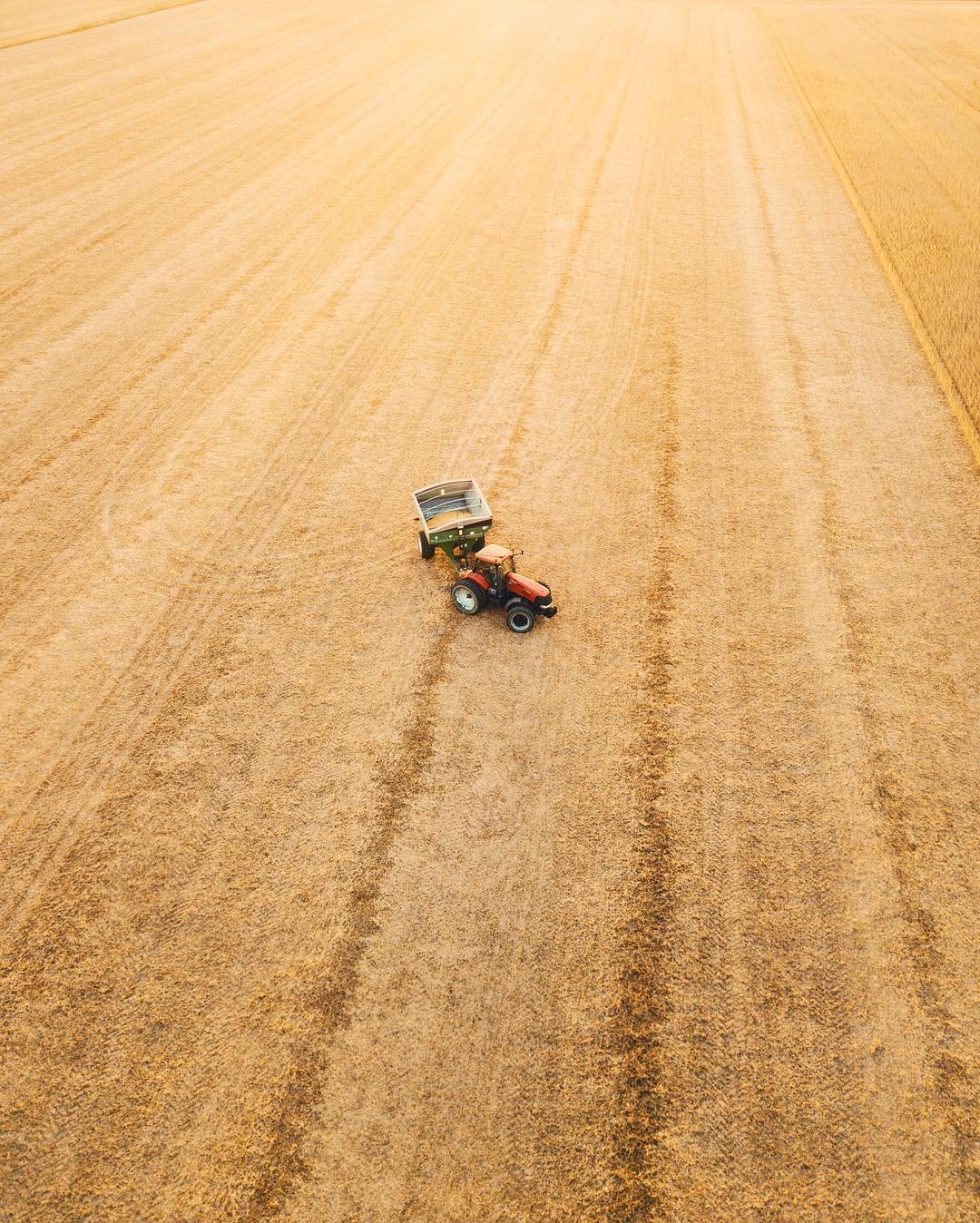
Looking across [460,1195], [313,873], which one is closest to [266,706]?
[313,873]

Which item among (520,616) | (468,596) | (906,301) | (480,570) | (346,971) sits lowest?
(346,971)

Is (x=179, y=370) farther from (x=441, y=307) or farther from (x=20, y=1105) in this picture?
(x=20, y=1105)

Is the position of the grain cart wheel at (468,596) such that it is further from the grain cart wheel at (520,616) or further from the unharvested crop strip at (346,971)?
the unharvested crop strip at (346,971)

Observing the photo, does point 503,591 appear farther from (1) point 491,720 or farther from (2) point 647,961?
(2) point 647,961

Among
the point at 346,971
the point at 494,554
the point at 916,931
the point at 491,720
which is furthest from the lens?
the point at 494,554

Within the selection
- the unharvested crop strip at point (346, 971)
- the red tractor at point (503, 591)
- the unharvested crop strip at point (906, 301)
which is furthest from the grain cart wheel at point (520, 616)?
the unharvested crop strip at point (906, 301)

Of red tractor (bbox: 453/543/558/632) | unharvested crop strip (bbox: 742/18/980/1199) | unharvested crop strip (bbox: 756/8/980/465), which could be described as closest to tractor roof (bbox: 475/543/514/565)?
red tractor (bbox: 453/543/558/632)

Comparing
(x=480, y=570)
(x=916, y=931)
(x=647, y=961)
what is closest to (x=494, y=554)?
(x=480, y=570)
